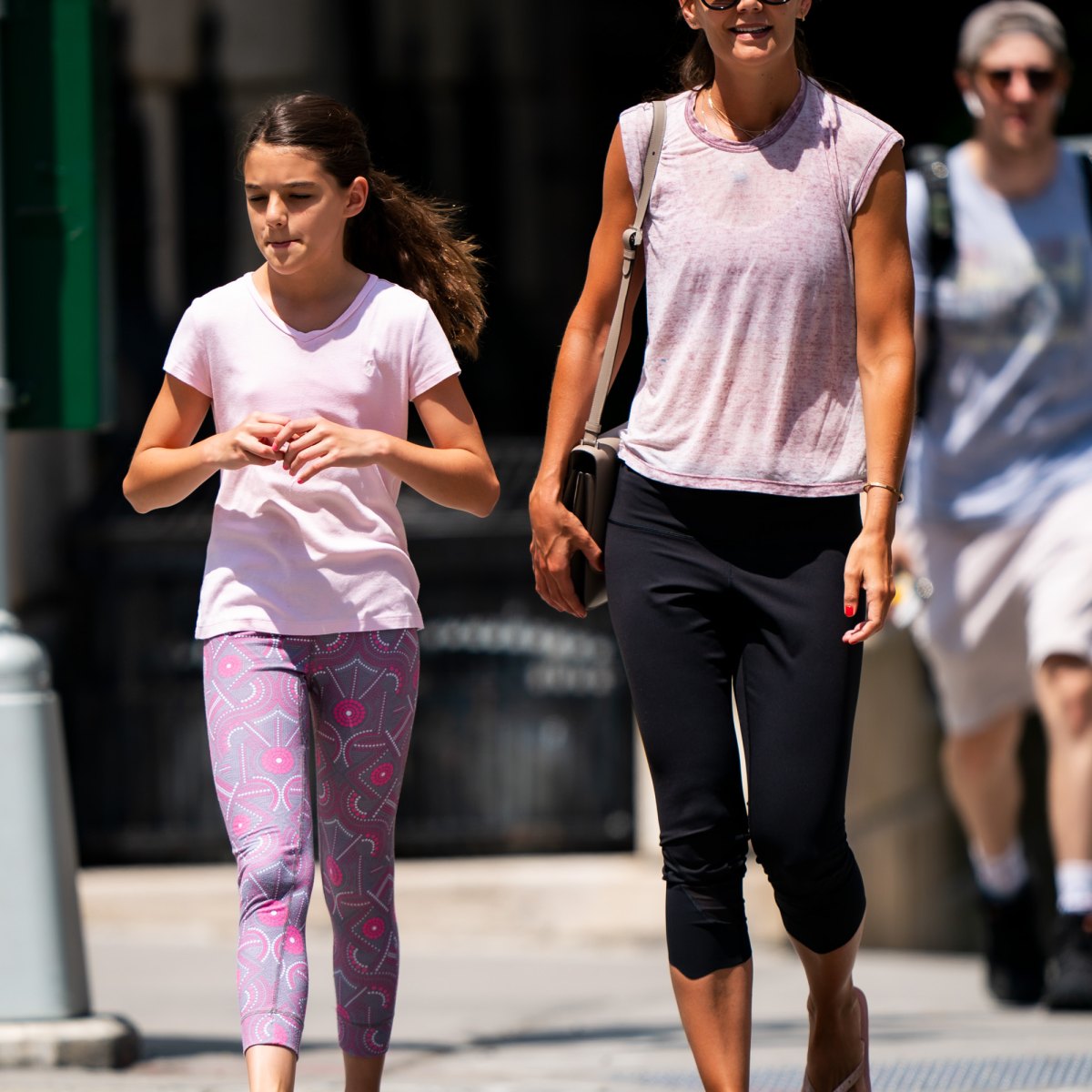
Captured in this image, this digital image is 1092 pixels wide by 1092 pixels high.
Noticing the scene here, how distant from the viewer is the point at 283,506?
3.76 m

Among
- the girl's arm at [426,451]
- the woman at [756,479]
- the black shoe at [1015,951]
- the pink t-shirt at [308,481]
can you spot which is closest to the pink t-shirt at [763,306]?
the woman at [756,479]

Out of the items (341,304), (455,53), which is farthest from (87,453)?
(341,304)

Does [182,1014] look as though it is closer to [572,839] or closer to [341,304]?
[572,839]

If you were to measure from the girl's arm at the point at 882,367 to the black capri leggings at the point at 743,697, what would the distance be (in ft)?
0.29

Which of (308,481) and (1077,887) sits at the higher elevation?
(308,481)

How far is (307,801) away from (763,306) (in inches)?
41.6

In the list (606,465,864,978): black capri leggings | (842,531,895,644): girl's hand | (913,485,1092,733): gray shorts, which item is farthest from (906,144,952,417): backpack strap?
(842,531,895,644): girl's hand

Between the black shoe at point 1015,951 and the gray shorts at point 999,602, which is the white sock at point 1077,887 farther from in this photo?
the gray shorts at point 999,602

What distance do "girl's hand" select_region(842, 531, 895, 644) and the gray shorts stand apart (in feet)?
7.36

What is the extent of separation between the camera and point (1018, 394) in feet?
19.6

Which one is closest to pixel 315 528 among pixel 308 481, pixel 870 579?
pixel 308 481

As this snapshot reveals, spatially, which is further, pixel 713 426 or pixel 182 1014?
pixel 182 1014

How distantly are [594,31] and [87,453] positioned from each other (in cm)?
220

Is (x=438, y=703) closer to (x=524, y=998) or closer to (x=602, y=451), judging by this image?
(x=524, y=998)
